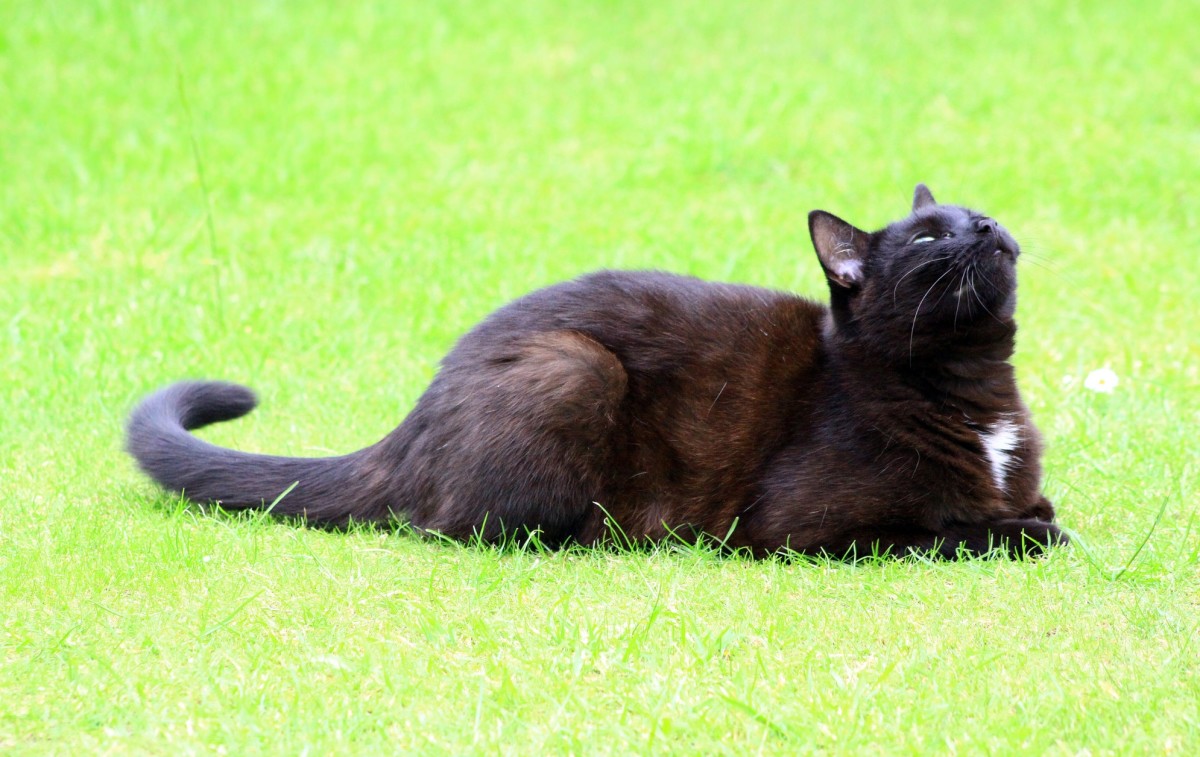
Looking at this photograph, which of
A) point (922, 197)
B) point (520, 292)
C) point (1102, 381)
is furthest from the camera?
point (520, 292)

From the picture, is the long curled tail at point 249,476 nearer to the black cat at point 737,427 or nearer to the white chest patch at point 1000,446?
the black cat at point 737,427

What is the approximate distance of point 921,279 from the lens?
3.48 metres

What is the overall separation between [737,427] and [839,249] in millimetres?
580

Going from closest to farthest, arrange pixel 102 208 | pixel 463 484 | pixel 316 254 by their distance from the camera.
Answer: pixel 463 484
pixel 316 254
pixel 102 208

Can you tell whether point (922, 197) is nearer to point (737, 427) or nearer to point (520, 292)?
point (737, 427)

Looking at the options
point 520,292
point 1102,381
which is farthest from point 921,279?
point 520,292

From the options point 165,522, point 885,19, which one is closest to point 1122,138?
point 885,19

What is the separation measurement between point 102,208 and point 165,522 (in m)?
3.96

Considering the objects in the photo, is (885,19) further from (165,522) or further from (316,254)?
(165,522)

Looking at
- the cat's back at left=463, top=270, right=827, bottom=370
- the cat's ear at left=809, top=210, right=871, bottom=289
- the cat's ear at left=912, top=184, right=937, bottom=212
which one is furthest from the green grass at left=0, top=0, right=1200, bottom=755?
the cat's ear at left=912, top=184, right=937, bottom=212

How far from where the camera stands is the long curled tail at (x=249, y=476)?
3.70 m

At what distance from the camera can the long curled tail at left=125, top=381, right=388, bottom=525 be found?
146 inches

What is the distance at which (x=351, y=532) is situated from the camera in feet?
12.0

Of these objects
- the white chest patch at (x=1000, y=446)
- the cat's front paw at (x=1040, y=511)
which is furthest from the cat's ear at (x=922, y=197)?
the cat's front paw at (x=1040, y=511)
